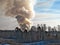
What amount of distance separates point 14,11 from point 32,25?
66cm

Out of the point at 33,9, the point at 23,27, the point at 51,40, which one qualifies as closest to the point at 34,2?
the point at 33,9

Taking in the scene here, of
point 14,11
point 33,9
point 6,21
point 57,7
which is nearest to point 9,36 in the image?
point 6,21

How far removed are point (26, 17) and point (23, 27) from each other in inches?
11.7

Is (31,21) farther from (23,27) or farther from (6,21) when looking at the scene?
(6,21)

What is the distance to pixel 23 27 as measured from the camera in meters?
4.45

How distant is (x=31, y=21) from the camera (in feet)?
14.8

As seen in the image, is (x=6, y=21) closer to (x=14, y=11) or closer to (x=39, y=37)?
(x=14, y=11)

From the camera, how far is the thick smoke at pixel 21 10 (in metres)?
4.45

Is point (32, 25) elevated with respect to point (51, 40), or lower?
elevated

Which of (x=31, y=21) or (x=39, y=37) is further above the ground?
(x=31, y=21)

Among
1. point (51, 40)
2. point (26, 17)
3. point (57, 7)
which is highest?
point (57, 7)

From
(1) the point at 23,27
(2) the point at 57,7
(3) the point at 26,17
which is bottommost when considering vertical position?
(1) the point at 23,27

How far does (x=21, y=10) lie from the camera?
14.8 feet

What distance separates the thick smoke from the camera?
14.6 feet
